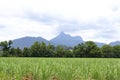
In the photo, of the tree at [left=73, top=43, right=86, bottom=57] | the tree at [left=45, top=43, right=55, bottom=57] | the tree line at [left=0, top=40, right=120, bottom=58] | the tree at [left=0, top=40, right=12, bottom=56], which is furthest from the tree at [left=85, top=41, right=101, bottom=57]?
the tree at [left=0, top=40, right=12, bottom=56]

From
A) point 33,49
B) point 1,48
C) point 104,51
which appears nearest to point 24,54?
point 33,49

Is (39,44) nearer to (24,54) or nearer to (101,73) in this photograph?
(24,54)

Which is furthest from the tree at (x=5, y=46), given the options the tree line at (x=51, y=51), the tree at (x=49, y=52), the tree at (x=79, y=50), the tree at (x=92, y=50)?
the tree at (x=92, y=50)

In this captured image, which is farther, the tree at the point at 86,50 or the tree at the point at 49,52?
the tree at the point at 86,50

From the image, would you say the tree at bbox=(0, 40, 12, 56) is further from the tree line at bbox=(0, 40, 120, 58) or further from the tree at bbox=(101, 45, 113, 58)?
the tree at bbox=(101, 45, 113, 58)

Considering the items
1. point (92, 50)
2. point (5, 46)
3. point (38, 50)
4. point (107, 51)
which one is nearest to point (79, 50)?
point (92, 50)

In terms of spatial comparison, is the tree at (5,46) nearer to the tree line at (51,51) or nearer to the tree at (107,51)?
the tree line at (51,51)

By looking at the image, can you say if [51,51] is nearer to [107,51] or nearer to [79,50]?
[79,50]

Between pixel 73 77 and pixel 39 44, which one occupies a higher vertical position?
pixel 39 44

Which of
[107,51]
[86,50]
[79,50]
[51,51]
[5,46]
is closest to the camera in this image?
[51,51]

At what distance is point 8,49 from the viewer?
380ft

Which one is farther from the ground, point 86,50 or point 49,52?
point 86,50

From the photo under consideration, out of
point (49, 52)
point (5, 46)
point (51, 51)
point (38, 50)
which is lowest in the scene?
point (49, 52)

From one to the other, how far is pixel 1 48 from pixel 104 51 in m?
44.7
